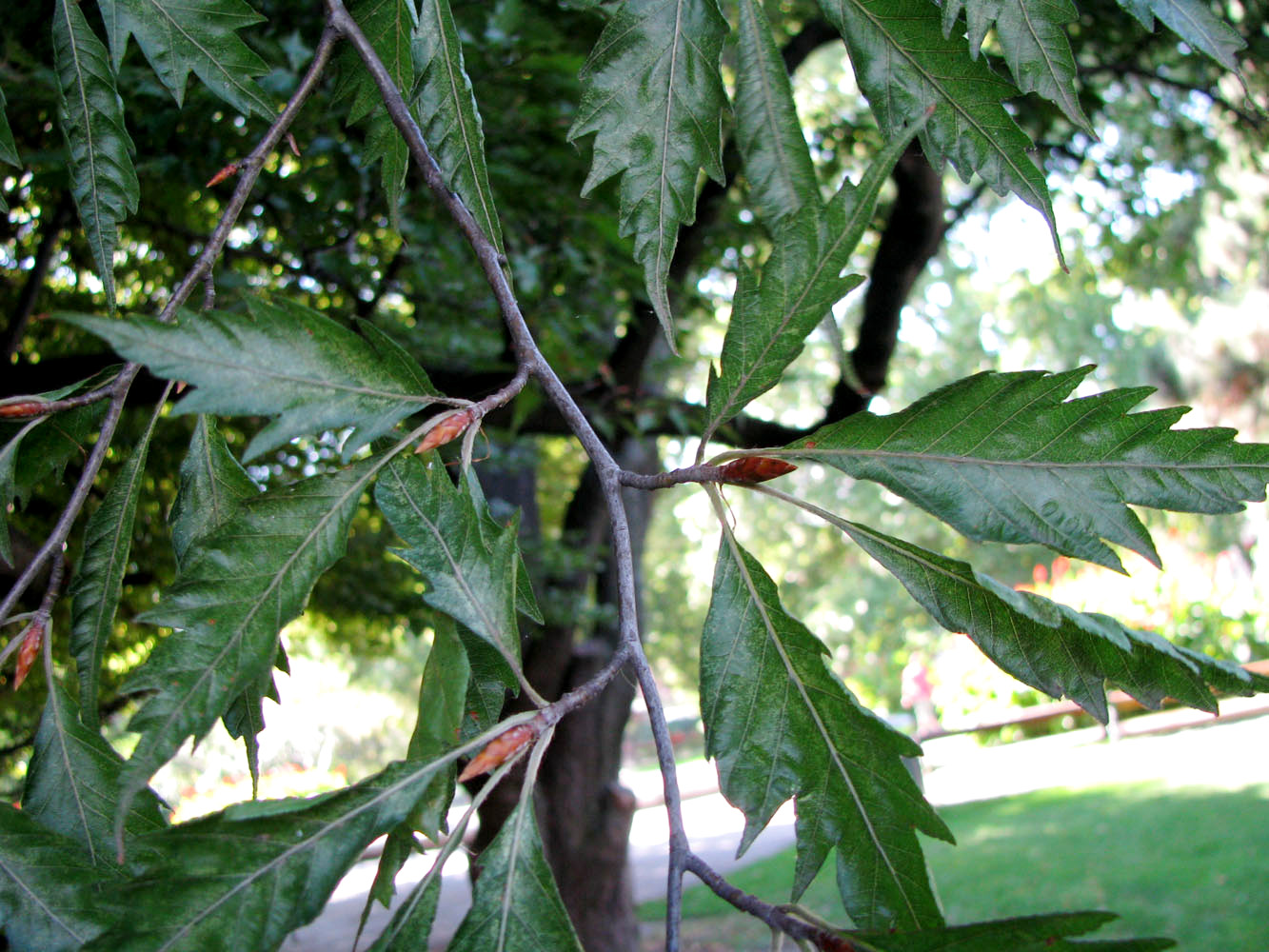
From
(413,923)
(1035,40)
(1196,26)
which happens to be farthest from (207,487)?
(1196,26)

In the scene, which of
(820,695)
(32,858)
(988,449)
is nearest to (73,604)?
(32,858)

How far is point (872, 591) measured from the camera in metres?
26.1

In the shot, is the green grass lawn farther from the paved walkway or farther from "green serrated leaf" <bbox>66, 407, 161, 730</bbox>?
"green serrated leaf" <bbox>66, 407, 161, 730</bbox>

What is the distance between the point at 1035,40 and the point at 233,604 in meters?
0.86

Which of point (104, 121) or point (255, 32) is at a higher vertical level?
point (255, 32)

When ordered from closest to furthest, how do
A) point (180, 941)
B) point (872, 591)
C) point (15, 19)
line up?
point (180, 941)
point (15, 19)
point (872, 591)

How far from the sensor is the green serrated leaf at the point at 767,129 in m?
1.07

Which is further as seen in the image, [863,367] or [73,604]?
[863,367]

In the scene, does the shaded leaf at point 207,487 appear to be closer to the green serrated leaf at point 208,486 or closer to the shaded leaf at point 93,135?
the green serrated leaf at point 208,486

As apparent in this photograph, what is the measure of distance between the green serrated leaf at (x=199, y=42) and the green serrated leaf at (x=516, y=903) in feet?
2.72

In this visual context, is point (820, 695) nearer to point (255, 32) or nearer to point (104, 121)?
point (104, 121)

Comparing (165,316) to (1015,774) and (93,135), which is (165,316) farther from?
(1015,774)

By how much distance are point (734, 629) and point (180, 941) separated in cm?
46

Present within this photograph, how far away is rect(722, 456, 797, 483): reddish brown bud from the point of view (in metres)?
0.81
